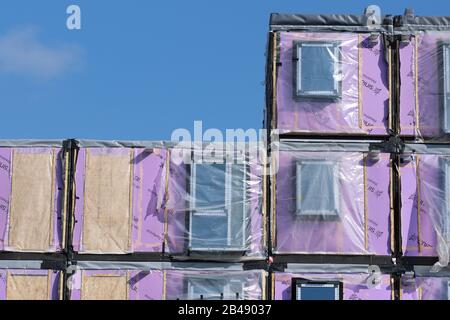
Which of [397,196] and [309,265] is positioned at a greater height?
[397,196]

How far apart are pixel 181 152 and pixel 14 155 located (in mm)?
4343

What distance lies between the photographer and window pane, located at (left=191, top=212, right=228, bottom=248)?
25.5 meters

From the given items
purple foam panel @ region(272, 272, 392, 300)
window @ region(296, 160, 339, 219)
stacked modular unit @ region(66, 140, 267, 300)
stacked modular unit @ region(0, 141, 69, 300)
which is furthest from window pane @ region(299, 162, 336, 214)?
stacked modular unit @ region(0, 141, 69, 300)

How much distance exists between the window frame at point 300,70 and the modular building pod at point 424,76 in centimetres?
164

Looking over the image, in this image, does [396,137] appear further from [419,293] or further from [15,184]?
[15,184]

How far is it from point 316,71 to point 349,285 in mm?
5628

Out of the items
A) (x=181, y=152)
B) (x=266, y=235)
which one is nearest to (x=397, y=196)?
(x=266, y=235)

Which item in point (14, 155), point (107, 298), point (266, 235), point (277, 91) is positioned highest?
point (277, 91)

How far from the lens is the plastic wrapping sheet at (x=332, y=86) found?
85.5 feet

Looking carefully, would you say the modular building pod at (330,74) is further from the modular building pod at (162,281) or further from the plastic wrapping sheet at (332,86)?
the modular building pod at (162,281)

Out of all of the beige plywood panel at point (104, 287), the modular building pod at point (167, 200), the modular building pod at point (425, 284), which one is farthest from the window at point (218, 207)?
the modular building pod at point (425, 284)

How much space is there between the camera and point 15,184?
2577 centimetres

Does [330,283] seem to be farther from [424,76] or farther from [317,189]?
[424,76]

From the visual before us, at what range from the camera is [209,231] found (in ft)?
83.8
